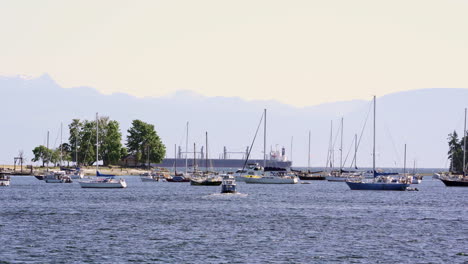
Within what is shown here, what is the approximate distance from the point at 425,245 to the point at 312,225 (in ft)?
56.9

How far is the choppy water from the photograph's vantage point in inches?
2199

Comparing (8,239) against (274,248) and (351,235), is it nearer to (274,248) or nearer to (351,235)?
(274,248)

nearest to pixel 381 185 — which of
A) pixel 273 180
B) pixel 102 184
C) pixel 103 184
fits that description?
pixel 273 180

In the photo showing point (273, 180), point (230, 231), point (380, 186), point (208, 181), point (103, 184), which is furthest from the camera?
point (273, 180)

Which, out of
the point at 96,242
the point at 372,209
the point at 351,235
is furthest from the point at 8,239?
the point at 372,209

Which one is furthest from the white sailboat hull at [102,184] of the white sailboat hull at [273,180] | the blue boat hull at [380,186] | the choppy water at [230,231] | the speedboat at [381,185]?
the blue boat hull at [380,186]

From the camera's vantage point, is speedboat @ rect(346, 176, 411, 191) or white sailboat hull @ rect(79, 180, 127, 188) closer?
speedboat @ rect(346, 176, 411, 191)

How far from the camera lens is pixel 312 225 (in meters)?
78.6

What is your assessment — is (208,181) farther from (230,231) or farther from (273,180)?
(230,231)

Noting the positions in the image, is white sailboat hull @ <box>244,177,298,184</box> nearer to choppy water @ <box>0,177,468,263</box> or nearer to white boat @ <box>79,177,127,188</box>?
white boat @ <box>79,177,127,188</box>

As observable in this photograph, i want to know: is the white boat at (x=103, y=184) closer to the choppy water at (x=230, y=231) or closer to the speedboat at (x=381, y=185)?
the choppy water at (x=230, y=231)

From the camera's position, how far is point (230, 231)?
71750mm

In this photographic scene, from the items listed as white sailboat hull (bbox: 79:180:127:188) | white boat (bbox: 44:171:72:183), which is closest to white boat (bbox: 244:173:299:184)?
white sailboat hull (bbox: 79:180:127:188)

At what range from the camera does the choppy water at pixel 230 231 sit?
55.8 meters
